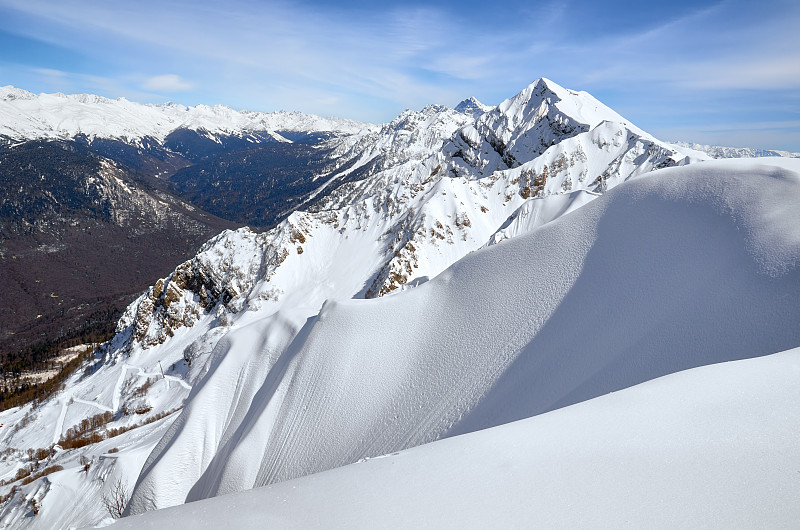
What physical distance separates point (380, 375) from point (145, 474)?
15861mm

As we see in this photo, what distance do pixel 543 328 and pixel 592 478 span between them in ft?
43.9

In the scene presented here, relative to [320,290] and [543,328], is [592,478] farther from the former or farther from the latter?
[320,290]

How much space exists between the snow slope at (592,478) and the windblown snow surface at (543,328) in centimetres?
726

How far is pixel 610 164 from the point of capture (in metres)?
91.5

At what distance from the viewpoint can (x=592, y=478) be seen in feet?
20.5

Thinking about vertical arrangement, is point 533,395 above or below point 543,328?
below

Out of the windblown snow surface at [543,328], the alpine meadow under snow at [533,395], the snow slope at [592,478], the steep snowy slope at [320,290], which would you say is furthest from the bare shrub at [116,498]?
the snow slope at [592,478]

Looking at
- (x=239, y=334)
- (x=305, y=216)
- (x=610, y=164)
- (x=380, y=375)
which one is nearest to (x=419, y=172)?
(x=305, y=216)

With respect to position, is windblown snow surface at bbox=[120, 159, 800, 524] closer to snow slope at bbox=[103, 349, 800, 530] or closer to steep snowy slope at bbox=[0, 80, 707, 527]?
steep snowy slope at bbox=[0, 80, 707, 527]

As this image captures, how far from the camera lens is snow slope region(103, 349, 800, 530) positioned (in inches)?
218

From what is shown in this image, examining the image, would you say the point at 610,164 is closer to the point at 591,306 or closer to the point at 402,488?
the point at 591,306

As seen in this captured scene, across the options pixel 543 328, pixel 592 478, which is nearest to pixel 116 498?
pixel 543 328

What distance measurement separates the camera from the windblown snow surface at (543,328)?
14.5m

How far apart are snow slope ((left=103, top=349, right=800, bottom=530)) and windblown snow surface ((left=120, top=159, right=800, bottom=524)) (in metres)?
7.26
